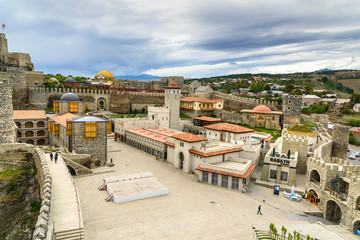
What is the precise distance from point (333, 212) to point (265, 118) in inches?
931

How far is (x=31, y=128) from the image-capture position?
3362cm

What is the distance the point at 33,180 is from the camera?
2114cm

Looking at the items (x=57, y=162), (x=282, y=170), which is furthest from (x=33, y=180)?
(x=282, y=170)

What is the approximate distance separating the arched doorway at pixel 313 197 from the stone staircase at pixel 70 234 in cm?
1763

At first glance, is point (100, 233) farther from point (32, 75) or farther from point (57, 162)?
point (32, 75)

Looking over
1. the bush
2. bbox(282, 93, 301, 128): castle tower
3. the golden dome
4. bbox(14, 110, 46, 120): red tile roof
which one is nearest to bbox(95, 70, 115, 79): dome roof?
the golden dome

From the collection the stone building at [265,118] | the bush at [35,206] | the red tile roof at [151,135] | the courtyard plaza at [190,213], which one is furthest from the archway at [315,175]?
the bush at [35,206]

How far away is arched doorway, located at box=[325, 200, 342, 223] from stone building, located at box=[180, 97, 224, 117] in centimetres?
3144

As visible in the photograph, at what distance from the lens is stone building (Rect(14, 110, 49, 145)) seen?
33000 millimetres

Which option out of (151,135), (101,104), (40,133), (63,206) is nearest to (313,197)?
(63,206)

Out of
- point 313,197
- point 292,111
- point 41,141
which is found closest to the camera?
point 313,197

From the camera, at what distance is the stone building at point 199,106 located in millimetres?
48344

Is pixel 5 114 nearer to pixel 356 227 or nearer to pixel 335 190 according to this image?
pixel 335 190

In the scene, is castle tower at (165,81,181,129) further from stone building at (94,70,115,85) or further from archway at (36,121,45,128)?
stone building at (94,70,115,85)
